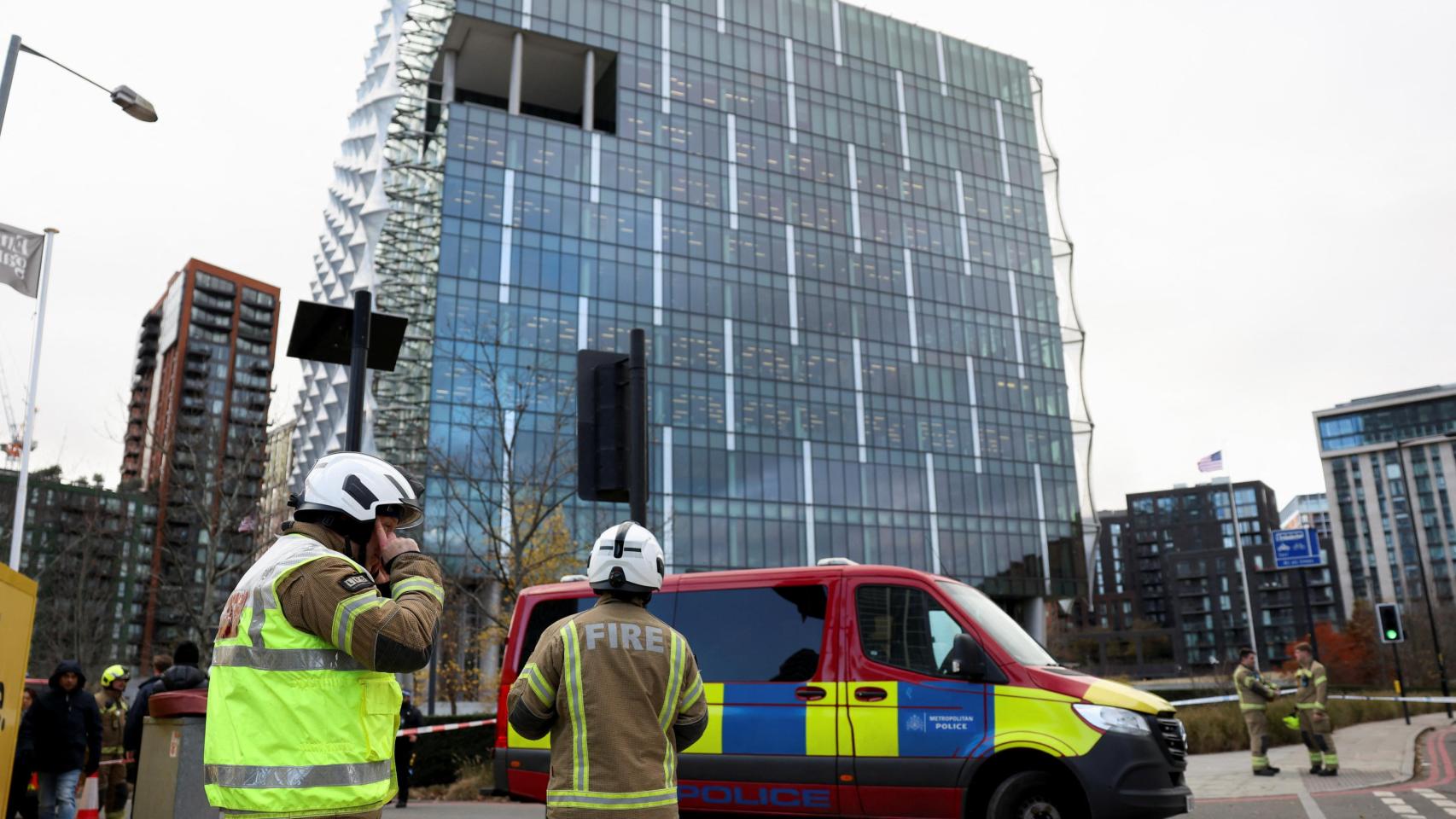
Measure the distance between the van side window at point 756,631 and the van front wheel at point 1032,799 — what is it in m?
1.63

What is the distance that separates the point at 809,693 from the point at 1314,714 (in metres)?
9.73

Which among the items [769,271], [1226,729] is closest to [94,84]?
[1226,729]

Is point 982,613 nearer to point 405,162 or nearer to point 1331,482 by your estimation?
point 405,162

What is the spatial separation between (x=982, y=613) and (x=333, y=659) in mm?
5951

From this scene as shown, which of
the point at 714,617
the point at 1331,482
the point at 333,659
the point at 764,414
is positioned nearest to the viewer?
the point at 333,659

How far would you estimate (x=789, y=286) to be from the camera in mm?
68062

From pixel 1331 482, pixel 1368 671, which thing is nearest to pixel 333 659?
pixel 1368 671

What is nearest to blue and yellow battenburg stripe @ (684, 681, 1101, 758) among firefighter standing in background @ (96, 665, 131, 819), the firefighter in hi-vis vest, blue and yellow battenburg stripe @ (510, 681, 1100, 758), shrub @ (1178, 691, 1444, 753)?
blue and yellow battenburg stripe @ (510, 681, 1100, 758)

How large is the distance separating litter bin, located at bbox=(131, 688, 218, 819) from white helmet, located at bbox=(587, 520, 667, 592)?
286 centimetres

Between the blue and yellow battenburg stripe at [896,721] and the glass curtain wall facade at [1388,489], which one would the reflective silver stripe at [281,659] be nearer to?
the blue and yellow battenburg stripe at [896,721]

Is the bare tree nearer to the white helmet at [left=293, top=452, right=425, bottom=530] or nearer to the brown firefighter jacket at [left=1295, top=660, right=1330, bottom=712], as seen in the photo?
the brown firefighter jacket at [left=1295, top=660, right=1330, bottom=712]

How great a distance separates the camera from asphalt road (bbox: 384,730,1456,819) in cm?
952

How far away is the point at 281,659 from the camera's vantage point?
2.93 meters

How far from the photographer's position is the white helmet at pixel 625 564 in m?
4.02
